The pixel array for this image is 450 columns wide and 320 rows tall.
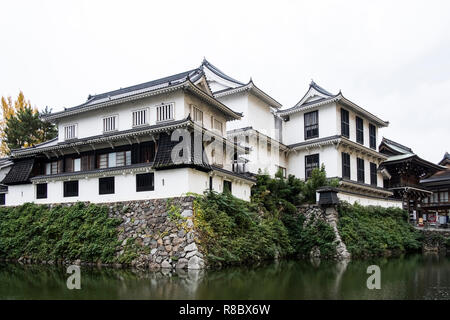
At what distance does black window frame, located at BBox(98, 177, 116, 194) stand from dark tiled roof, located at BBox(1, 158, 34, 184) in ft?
18.2

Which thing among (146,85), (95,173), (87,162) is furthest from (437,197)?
(95,173)

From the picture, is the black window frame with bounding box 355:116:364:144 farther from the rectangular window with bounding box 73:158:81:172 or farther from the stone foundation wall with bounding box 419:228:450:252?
the rectangular window with bounding box 73:158:81:172

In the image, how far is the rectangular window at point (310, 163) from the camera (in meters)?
31.7

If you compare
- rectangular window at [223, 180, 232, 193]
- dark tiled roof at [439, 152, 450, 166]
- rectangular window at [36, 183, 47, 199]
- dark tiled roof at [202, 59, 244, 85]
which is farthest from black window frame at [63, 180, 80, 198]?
dark tiled roof at [439, 152, 450, 166]

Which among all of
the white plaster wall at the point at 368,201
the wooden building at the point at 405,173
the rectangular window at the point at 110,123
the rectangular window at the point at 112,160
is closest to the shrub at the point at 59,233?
the rectangular window at the point at 112,160

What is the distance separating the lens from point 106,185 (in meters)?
21.8

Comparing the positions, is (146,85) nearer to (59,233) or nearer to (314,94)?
(59,233)

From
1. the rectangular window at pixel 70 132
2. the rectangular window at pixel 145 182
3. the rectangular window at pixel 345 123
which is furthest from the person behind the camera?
the rectangular window at pixel 345 123

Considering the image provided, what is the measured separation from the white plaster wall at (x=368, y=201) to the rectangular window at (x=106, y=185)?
13.3 metres

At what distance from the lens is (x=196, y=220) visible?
18.2 m

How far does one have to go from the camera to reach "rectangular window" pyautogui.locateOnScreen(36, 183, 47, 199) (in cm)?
2394

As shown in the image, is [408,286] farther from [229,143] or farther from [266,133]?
[266,133]

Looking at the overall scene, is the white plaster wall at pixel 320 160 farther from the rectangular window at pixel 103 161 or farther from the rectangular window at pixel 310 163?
the rectangular window at pixel 103 161

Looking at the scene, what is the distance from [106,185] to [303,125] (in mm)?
16670
